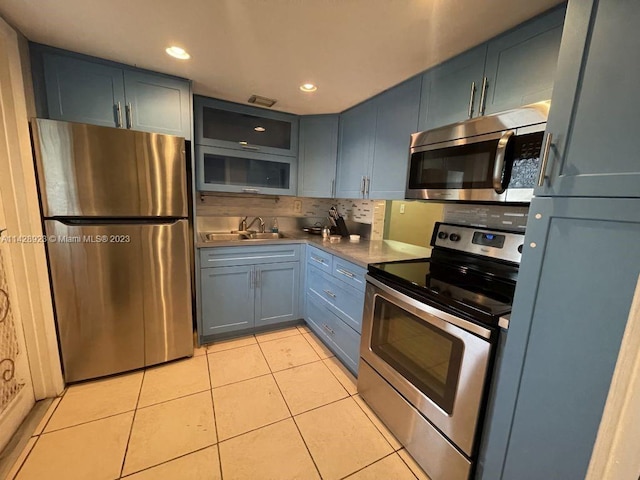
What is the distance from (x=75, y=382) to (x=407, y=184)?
2.63 meters

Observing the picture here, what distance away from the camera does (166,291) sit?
1.94 meters

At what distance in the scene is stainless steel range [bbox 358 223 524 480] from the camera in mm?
1062

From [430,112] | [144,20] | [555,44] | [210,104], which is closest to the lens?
[555,44]

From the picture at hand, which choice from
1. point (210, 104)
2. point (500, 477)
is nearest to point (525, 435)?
point (500, 477)

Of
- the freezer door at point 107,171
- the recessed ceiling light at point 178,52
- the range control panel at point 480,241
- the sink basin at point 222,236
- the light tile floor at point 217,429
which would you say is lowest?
the light tile floor at point 217,429

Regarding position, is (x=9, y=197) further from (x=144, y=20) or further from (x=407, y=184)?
(x=407, y=184)

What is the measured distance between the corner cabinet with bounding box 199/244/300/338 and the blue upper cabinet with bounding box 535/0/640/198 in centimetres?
199

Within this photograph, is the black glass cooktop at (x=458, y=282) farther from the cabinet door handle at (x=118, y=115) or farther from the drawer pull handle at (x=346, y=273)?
the cabinet door handle at (x=118, y=115)

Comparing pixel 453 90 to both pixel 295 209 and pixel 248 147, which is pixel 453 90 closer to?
pixel 248 147

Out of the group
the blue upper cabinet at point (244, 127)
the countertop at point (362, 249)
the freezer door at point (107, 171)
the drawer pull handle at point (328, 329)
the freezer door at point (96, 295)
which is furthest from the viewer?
the blue upper cabinet at point (244, 127)

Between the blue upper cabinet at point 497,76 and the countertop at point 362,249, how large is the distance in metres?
0.90

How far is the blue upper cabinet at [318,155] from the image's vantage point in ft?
8.50

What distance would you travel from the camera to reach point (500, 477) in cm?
97

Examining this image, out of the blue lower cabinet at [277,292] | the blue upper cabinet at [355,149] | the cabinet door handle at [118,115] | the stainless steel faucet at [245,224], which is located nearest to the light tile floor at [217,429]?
the blue lower cabinet at [277,292]
